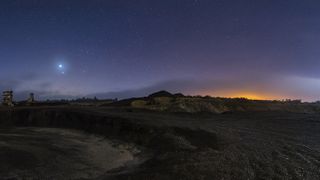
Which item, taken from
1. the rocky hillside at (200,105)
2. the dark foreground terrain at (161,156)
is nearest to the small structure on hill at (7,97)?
the rocky hillside at (200,105)

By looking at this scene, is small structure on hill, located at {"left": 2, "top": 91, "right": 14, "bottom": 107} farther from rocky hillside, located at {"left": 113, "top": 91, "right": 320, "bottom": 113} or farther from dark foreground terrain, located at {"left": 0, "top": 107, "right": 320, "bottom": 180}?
dark foreground terrain, located at {"left": 0, "top": 107, "right": 320, "bottom": 180}

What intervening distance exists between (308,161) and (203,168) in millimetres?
6953

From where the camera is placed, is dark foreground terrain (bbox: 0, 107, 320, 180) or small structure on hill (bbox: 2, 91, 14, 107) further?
small structure on hill (bbox: 2, 91, 14, 107)

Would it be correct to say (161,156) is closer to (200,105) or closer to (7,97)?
(200,105)

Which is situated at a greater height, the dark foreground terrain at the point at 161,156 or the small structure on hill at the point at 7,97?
the small structure on hill at the point at 7,97

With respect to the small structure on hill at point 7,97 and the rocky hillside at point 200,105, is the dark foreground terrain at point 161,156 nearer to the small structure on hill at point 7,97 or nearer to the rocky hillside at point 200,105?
the rocky hillside at point 200,105

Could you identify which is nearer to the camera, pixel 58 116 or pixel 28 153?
pixel 28 153

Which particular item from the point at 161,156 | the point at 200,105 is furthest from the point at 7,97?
the point at 161,156

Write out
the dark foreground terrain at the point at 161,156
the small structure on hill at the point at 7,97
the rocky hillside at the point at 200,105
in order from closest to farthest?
the dark foreground terrain at the point at 161,156
the rocky hillside at the point at 200,105
the small structure on hill at the point at 7,97

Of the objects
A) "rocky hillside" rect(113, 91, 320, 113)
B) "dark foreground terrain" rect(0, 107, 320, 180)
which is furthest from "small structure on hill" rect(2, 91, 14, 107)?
"dark foreground terrain" rect(0, 107, 320, 180)

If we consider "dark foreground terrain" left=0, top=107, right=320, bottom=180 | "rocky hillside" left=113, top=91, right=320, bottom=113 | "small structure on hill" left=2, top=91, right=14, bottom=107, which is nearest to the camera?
"dark foreground terrain" left=0, top=107, right=320, bottom=180

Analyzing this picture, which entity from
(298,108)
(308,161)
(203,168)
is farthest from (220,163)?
(298,108)

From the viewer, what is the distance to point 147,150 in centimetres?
2670

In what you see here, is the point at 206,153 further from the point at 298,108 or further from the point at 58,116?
the point at 298,108
